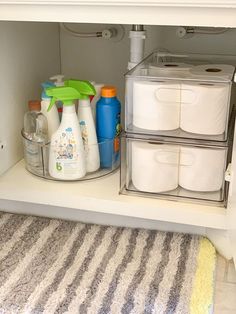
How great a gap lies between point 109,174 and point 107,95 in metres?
0.20

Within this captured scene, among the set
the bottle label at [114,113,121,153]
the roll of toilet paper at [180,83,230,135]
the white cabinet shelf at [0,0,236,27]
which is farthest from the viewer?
the bottle label at [114,113,121,153]

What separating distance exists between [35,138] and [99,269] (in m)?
0.36

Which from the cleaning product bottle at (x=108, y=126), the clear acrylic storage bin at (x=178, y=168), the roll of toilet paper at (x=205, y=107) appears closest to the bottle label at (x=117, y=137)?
the cleaning product bottle at (x=108, y=126)

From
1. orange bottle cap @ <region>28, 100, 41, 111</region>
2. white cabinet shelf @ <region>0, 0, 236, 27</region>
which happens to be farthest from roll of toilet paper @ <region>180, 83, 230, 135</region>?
orange bottle cap @ <region>28, 100, 41, 111</region>

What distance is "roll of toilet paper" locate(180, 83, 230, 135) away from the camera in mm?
931

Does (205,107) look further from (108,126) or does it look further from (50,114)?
(50,114)

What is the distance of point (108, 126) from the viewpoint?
1.12 metres

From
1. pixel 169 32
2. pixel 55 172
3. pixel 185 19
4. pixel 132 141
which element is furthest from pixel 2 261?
pixel 169 32

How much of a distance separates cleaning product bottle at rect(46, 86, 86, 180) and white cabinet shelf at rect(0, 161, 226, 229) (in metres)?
0.03

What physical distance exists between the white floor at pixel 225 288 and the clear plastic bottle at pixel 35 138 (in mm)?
471

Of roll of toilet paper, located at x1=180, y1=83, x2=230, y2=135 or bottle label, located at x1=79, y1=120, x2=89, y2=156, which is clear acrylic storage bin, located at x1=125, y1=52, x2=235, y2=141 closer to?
roll of toilet paper, located at x1=180, y1=83, x2=230, y2=135

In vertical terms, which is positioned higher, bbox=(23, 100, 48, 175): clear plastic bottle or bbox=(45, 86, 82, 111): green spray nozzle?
bbox=(45, 86, 82, 111): green spray nozzle

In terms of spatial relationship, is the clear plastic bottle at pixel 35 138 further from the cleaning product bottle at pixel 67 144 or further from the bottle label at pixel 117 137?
the bottle label at pixel 117 137

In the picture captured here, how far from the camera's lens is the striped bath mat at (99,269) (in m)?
0.85
